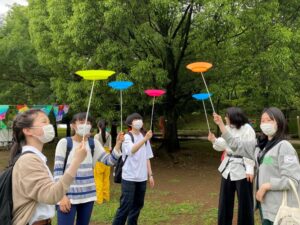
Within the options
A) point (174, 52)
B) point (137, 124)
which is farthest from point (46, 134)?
point (174, 52)

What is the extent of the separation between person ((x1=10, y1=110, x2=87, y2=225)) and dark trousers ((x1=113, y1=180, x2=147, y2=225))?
7.85 ft

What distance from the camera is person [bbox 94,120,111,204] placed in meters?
7.47

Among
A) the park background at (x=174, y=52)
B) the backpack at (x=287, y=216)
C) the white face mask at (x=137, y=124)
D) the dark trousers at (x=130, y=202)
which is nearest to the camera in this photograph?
the backpack at (x=287, y=216)

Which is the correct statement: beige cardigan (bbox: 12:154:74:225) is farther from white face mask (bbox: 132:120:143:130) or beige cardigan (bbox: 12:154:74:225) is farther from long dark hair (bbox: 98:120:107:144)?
long dark hair (bbox: 98:120:107:144)

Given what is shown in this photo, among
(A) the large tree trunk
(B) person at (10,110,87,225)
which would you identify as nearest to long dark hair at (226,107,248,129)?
(B) person at (10,110,87,225)

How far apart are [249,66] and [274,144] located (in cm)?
810

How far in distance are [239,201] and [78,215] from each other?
6.99 ft

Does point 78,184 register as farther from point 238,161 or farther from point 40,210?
point 238,161

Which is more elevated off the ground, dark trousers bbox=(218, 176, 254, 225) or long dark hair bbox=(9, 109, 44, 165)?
long dark hair bbox=(9, 109, 44, 165)

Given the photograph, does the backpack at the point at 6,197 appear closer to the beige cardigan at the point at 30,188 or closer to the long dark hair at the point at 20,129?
the beige cardigan at the point at 30,188

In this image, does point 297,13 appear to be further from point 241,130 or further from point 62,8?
point 241,130

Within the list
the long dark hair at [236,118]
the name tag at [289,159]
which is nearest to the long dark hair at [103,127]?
the long dark hair at [236,118]

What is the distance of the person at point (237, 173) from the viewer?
15.6ft

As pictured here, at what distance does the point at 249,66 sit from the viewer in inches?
439
